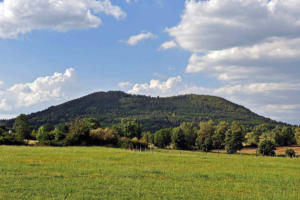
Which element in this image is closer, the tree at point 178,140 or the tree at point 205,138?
the tree at point 205,138

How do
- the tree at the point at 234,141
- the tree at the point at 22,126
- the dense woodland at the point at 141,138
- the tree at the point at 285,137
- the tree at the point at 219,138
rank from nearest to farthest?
the dense woodland at the point at 141,138, the tree at the point at 234,141, the tree at the point at 22,126, the tree at the point at 219,138, the tree at the point at 285,137

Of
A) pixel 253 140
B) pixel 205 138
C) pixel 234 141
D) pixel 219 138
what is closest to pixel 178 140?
pixel 205 138

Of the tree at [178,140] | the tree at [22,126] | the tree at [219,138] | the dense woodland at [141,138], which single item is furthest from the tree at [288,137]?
the tree at [22,126]

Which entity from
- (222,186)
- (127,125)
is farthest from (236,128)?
(222,186)

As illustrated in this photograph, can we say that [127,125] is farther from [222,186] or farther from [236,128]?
[222,186]

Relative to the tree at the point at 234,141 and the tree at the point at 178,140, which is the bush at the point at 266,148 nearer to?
the tree at the point at 234,141

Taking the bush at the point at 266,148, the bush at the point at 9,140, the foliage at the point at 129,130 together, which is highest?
the foliage at the point at 129,130

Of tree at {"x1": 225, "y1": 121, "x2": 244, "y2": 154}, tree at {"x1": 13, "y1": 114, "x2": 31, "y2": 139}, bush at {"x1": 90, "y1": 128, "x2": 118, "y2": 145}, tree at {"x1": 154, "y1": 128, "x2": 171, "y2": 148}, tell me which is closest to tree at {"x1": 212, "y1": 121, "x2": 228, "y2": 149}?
tree at {"x1": 225, "y1": 121, "x2": 244, "y2": 154}

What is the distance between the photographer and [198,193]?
19719 mm

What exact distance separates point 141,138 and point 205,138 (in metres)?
28.0

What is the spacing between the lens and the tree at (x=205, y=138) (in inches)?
4375

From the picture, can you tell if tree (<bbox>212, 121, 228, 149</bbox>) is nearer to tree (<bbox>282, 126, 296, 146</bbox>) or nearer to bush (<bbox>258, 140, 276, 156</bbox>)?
bush (<bbox>258, 140, 276, 156</bbox>)

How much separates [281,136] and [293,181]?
116 m

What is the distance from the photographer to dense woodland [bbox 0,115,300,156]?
82438 millimetres
